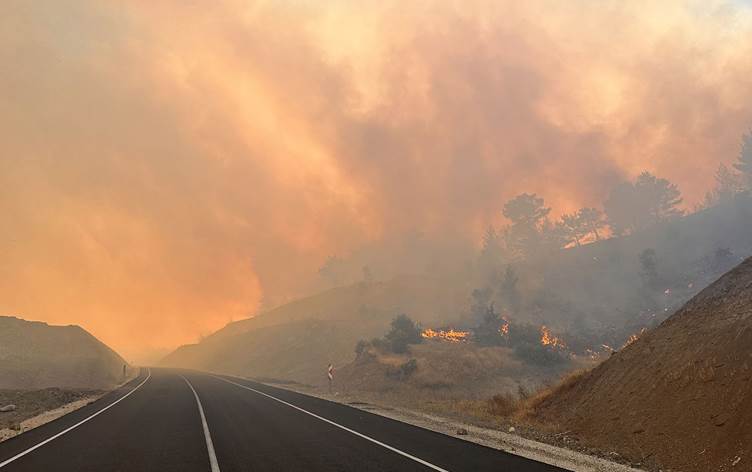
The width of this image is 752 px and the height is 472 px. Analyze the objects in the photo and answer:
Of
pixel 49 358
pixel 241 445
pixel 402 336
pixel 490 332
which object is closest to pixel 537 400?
pixel 241 445

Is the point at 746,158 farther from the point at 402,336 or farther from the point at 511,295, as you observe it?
the point at 402,336

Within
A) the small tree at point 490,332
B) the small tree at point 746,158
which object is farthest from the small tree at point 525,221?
the small tree at point 490,332

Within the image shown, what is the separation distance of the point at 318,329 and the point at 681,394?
255 feet

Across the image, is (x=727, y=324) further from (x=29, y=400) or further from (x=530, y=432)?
(x=29, y=400)

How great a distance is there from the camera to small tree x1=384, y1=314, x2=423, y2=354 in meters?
50.9

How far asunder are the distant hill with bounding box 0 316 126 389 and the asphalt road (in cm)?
3678

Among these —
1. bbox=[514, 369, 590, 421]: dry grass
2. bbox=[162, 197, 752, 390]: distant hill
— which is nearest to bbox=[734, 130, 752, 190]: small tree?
bbox=[162, 197, 752, 390]: distant hill

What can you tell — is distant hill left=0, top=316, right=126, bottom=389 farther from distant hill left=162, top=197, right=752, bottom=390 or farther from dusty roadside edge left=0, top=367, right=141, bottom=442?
dusty roadside edge left=0, top=367, right=141, bottom=442

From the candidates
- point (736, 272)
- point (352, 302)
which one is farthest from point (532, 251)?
point (736, 272)

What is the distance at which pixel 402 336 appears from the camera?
53625 millimetres

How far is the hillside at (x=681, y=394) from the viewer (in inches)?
398

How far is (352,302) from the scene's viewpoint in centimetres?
13775

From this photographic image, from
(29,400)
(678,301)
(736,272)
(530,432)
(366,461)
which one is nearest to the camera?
(366,461)

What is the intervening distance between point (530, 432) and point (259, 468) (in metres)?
9.91
